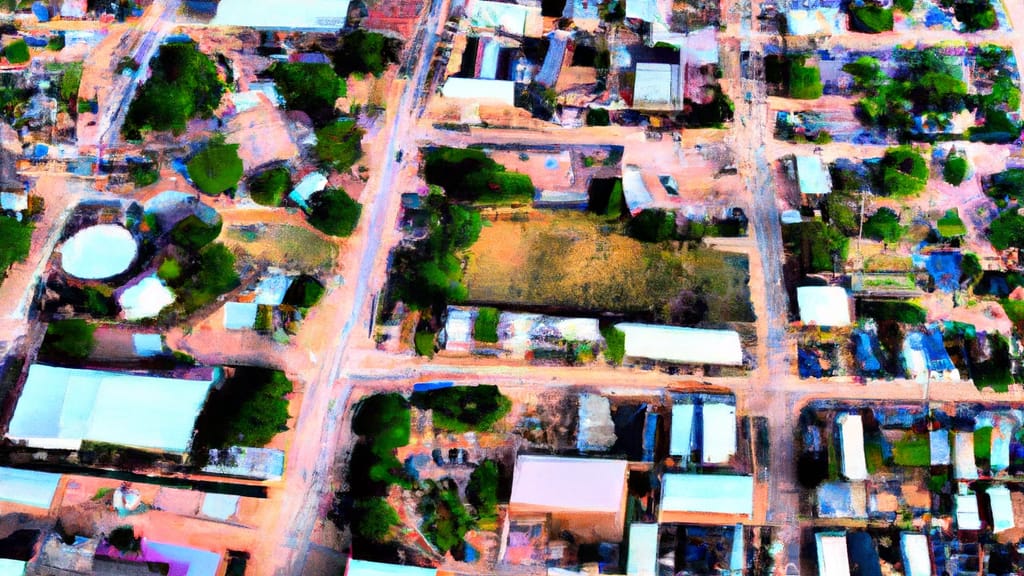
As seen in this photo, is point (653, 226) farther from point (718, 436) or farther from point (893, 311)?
point (893, 311)

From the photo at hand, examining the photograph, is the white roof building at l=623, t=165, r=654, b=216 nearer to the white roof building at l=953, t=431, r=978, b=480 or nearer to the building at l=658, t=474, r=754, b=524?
the building at l=658, t=474, r=754, b=524

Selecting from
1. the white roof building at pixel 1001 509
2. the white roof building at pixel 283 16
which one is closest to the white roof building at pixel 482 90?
the white roof building at pixel 283 16

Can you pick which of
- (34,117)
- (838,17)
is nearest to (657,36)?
(838,17)

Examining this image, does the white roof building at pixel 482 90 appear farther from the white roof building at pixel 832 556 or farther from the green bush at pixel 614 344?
the white roof building at pixel 832 556

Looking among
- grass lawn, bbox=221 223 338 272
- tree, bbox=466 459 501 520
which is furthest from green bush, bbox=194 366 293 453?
tree, bbox=466 459 501 520

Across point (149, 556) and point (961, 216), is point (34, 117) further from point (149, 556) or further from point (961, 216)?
point (961, 216)

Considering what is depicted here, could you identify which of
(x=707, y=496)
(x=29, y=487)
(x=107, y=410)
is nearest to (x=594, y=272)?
(x=707, y=496)
